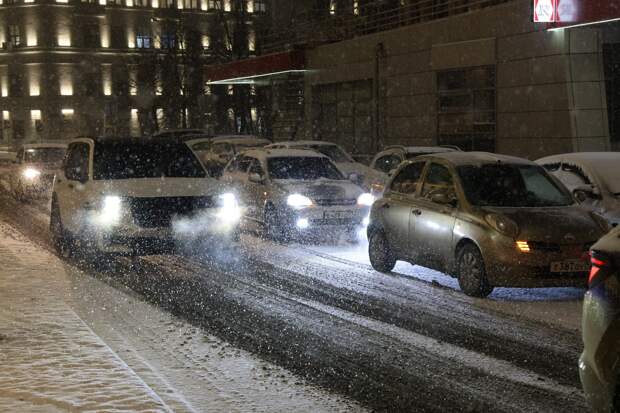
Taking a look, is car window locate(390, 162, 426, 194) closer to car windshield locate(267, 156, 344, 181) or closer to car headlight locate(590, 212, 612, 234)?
car headlight locate(590, 212, 612, 234)

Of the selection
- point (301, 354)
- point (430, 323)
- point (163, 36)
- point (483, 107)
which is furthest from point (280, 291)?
point (163, 36)

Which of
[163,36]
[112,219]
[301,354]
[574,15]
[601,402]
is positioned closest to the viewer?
[601,402]

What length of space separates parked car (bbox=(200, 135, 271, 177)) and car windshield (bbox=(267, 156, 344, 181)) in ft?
35.4

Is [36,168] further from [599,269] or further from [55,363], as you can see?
[599,269]

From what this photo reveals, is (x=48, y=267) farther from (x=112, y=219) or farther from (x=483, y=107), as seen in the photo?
(x=483, y=107)

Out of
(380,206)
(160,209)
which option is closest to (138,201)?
(160,209)

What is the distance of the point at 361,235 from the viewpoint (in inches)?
660

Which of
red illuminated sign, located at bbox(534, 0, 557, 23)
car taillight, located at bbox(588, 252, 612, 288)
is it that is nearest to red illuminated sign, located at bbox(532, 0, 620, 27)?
red illuminated sign, located at bbox(534, 0, 557, 23)

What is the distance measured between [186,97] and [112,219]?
188ft

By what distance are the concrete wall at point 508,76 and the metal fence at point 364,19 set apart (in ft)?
3.25

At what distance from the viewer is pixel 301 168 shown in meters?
17.0

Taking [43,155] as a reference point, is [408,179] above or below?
below

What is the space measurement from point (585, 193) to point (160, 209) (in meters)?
5.86

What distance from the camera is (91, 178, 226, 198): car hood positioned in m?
12.8
